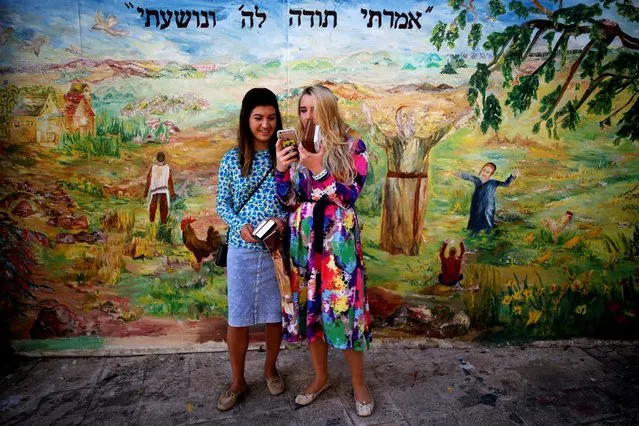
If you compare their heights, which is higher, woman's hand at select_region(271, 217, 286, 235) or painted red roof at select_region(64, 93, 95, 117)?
painted red roof at select_region(64, 93, 95, 117)

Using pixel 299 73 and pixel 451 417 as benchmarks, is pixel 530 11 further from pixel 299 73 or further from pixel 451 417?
pixel 451 417

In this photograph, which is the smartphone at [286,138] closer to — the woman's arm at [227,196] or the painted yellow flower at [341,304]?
the woman's arm at [227,196]

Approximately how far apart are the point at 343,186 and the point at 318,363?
45.1 inches

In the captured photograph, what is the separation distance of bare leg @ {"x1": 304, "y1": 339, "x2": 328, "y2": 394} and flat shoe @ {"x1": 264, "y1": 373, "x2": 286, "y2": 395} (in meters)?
0.17

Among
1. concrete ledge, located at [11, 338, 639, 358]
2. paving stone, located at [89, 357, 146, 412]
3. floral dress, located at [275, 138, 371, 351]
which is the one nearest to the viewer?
floral dress, located at [275, 138, 371, 351]

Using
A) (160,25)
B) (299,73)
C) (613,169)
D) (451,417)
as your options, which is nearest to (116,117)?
(160,25)

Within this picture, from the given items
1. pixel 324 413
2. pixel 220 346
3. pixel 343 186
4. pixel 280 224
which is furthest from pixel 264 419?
pixel 343 186

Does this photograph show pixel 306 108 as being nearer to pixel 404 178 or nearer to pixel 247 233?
pixel 247 233

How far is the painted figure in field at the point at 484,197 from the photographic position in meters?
3.81

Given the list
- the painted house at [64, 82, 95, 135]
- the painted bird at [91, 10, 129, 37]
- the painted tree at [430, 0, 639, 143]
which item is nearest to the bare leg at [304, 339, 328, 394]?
the painted tree at [430, 0, 639, 143]

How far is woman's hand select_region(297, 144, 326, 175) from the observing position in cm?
268

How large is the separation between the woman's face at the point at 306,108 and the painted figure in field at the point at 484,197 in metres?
1.53

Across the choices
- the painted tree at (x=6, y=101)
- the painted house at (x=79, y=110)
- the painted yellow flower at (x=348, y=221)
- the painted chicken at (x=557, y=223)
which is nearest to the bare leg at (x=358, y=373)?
the painted yellow flower at (x=348, y=221)

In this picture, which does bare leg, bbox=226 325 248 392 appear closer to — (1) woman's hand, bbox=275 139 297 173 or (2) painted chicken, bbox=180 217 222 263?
(2) painted chicken, bbox=180 217 222 263
